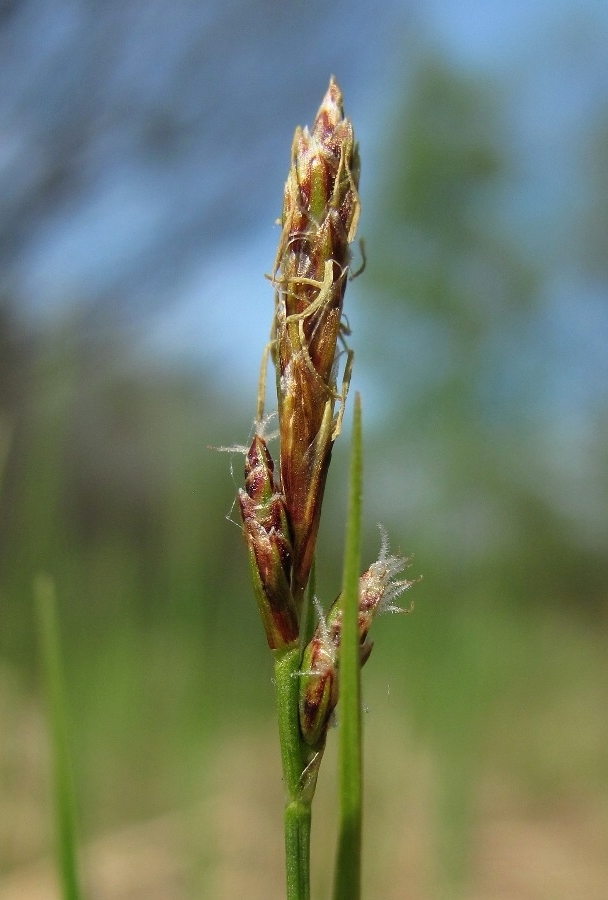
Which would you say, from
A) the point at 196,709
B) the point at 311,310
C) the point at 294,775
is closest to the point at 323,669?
the point at 294,775

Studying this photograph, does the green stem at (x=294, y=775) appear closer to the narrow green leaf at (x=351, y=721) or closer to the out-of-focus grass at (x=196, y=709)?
the narrow green leaf at (x=351, y=721)

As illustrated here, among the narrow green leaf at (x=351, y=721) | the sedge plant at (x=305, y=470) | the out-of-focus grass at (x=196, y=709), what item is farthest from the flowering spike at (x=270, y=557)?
the out-of-focus grass at (x=196, y=709)

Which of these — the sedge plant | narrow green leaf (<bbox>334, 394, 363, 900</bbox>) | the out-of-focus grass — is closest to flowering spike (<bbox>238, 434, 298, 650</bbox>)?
the sedge plant

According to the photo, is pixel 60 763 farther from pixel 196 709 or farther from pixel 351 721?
pixel 196 709

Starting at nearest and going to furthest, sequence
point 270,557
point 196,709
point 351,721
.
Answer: point 351,721
point 270,557
point 196,709

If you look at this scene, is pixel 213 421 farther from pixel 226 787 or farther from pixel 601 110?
pixel 601 110
